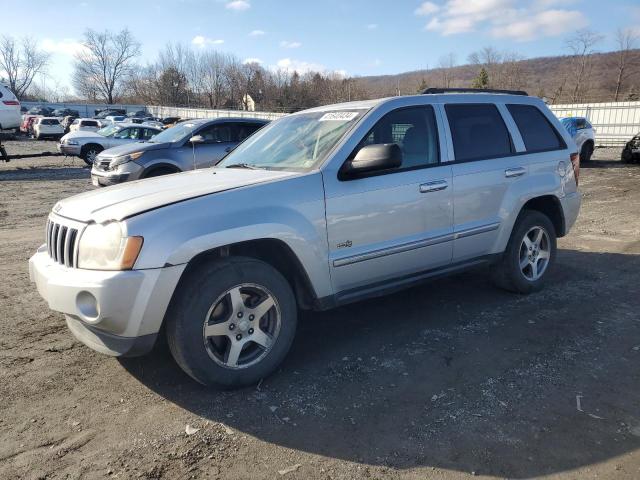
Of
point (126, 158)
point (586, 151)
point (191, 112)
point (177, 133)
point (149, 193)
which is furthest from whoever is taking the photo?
point (191, 112)

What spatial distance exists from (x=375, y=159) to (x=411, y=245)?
833mm

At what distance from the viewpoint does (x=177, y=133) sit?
10547mm

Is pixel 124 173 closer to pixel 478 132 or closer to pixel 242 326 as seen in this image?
pixel 478 132

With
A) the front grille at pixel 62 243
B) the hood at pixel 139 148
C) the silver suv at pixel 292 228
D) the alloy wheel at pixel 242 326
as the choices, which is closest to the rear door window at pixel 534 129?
the silver suv at pixel 292 228

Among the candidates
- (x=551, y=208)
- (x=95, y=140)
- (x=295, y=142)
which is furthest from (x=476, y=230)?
(x=95, y=140)

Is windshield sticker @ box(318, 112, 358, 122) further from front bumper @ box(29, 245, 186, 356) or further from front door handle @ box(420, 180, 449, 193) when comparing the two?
Result: front bumper @ box(29, 245, 186, 356)

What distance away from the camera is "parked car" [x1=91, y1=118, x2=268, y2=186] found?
31.9 feet

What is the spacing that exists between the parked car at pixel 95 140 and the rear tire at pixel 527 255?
16.0 metres

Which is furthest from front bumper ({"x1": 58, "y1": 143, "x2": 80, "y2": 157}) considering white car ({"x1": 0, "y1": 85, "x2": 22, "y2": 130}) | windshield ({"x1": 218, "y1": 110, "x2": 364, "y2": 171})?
windshield ({"x1": 218, "y1": 110, "x2": 364, "y2": 171})

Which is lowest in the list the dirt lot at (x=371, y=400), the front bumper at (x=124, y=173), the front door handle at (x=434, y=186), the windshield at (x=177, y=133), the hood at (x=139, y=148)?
the dirt lot at (x=371, y=400)

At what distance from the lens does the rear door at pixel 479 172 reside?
433 centimetres

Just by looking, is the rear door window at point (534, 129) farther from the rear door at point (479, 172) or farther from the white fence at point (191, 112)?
the white fence at point (191, 112)

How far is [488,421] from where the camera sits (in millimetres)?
2947

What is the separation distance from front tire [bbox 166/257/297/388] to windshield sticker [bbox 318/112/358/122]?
56.6 inches
